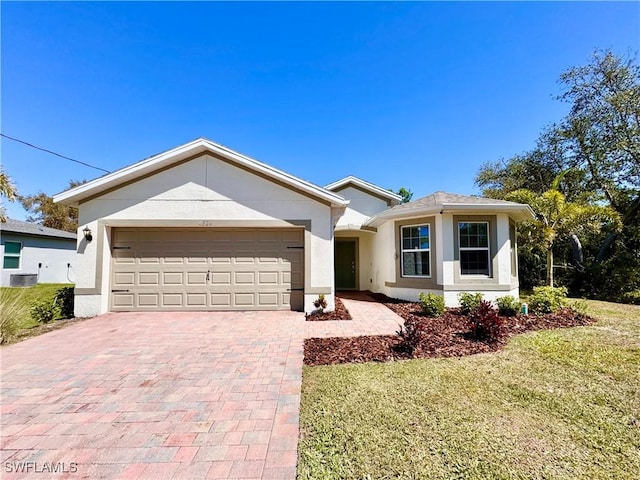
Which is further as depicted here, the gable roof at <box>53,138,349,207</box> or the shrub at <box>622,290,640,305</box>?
the shrub at <box>622,290,640,305</box>

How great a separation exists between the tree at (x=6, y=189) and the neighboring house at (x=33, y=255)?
27.3 feet

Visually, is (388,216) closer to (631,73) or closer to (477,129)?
(477,129)

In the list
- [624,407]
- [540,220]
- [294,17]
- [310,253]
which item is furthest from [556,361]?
[294,17]

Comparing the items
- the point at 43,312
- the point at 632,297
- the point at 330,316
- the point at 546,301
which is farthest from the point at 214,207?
the point at 632,297

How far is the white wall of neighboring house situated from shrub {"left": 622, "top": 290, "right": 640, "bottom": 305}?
2591 cm

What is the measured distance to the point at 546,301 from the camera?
8266 mm

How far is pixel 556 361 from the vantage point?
4766 millimetres

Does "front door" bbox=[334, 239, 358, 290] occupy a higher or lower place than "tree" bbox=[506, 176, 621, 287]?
lower

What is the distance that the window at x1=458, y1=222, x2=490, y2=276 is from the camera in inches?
362

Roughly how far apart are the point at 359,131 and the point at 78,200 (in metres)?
13.7

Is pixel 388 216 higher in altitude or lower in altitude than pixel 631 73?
lower

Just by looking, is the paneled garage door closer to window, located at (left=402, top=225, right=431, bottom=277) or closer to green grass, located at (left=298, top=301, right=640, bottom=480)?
window, located at (left=402, top=225, right=431, bottom=277)

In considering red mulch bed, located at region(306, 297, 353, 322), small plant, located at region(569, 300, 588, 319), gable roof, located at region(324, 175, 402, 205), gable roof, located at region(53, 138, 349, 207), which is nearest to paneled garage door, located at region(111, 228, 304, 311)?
red mulch bed, located at region(306, 297, 353, 322)

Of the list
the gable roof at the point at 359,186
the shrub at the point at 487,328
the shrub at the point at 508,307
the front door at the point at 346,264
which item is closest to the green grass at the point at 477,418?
the shrub at the point at 487,328
